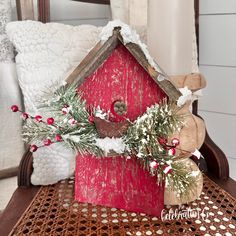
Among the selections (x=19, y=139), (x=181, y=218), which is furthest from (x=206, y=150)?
(x=19, y=139)

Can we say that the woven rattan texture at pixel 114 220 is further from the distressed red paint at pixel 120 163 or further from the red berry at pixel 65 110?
the red berry at pixel 65 110

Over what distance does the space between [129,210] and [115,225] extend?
56 millimetres

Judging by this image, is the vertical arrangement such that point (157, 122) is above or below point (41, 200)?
above

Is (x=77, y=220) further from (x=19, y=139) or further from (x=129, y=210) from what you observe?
(x=19, y=139)

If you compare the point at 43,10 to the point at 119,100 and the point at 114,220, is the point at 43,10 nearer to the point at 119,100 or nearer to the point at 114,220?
the point at 119,100

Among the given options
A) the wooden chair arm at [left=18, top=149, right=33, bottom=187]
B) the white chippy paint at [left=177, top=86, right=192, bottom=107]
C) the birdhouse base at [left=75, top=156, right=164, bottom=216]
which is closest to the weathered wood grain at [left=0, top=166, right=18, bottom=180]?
the wooden chair arm at [left=18, top=149, right=33, bottom=187]

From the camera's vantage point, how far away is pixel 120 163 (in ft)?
2.01

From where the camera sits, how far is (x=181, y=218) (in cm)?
58

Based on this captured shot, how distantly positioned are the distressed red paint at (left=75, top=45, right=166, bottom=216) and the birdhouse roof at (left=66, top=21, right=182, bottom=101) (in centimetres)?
2

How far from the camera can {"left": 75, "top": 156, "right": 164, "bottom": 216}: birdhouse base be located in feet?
1.98

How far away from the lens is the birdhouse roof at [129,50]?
20.8 inches

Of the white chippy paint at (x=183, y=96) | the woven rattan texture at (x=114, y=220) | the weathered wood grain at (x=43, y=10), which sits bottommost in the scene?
the woven rattan texture at (x=114, y=220)

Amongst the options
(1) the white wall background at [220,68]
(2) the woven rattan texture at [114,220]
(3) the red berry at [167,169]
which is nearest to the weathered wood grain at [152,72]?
(3) the red berry at [167,169]

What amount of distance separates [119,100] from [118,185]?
17 cm
